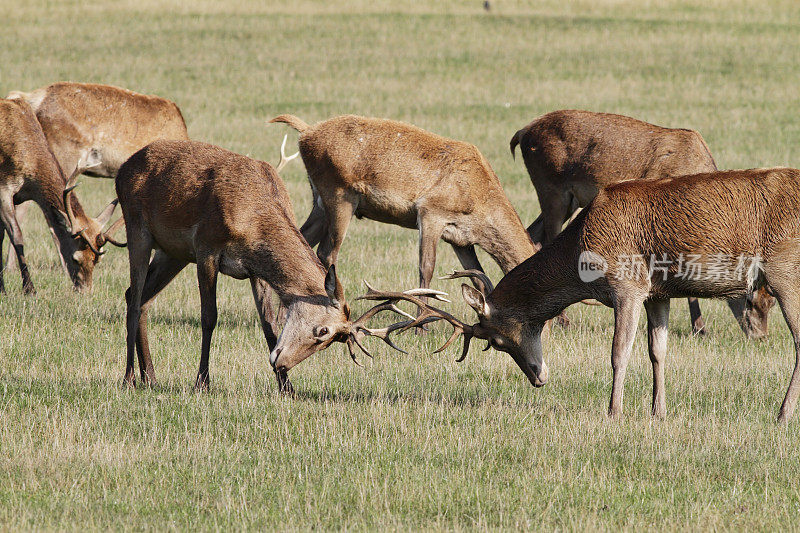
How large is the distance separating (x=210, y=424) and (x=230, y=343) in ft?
8.24

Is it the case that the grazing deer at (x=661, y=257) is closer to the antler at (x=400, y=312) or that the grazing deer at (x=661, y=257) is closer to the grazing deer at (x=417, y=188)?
the antler at (x=400, y=312)

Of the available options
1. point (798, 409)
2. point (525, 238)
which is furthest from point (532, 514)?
point (525, 238)

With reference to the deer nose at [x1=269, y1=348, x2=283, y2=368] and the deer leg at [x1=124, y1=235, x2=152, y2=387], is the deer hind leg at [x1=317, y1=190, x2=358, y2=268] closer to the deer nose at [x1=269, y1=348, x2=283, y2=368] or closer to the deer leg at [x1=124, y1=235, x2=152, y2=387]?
the deer leg at [x1=124, y1=235, x2=152, y2=387]

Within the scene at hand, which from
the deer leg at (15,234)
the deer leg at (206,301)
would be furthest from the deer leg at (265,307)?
the deer leg at (15,234)

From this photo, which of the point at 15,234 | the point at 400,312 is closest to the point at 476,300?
the point at 400,312

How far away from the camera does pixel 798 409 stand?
7395 millimetres

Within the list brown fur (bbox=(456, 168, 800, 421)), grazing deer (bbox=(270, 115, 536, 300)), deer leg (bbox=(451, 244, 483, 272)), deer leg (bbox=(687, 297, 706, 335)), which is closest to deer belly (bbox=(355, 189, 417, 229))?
grazing deer (bbox=(270, 115, 536, 300))

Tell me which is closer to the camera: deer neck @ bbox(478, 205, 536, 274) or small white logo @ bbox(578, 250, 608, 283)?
small white logo @ bbox(578, 250, 608, 283)

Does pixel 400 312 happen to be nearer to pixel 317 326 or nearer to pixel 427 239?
pixel 317 326

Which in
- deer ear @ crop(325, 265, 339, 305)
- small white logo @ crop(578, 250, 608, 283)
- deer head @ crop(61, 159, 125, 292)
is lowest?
deer head @ crop(61, 159, 125, 292)

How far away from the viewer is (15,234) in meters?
11.3

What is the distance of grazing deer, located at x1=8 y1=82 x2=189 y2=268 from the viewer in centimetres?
1349

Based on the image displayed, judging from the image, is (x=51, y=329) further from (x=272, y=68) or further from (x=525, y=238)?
(x=272, y=68)

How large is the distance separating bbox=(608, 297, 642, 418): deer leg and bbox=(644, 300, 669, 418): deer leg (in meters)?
0.33
